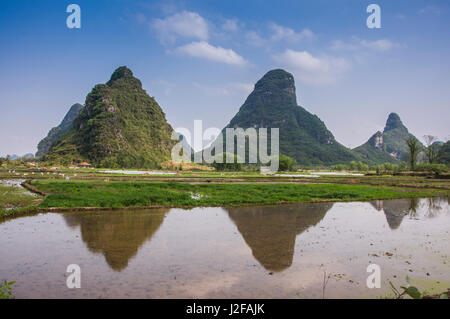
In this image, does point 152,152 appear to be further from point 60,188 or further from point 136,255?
point 136,255

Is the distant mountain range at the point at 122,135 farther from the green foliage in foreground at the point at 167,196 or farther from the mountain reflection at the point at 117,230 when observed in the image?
the mountain reflection at the point at 117,230

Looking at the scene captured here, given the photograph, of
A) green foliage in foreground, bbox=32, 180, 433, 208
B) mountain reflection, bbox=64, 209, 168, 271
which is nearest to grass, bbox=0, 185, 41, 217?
green foliage in foreground, bbox=32, 180, 433, 208

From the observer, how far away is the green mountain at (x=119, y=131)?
10612 centimetres

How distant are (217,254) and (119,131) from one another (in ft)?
393

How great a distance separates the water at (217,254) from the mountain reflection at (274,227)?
54 millimetres

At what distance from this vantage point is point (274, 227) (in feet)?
49.5

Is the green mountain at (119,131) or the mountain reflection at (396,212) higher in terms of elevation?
the green mountain at (119,131)

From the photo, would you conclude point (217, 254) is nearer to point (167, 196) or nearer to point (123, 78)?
point (167, 196)

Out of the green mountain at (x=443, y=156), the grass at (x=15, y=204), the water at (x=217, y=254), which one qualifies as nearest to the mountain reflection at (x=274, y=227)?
the water at (x=217, y=254)

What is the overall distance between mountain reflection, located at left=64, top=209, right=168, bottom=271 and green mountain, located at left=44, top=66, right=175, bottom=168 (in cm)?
7867

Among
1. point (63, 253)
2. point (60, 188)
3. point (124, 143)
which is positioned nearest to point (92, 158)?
point (124, 143)

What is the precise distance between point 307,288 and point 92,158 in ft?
360

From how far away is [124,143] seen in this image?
389 feet

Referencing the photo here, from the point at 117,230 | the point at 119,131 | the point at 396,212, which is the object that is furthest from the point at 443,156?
the point at 119,131
